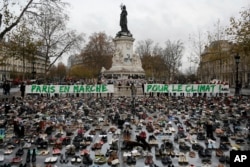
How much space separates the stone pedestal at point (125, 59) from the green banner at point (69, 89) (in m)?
18.2

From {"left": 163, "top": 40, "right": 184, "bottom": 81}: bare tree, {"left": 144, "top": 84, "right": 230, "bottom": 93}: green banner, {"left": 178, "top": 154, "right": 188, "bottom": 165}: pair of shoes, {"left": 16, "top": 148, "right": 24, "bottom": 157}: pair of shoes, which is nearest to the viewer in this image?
{"left": 178, "top": 154, "right": 188, "bottom": 165}: pair of shoes

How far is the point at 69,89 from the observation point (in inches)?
1093

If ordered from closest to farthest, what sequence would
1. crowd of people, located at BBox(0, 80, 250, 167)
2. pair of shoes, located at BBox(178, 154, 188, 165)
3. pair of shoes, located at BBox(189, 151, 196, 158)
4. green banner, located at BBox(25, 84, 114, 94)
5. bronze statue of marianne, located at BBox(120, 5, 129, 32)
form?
pair of shoes, located at BBox(178, 154, 188, 165) < crowd of people, located at BBox(0, 80, 250, 167) < pair of shoes, located at BBox(189, 151, 196, 158) < green banner, located at BBox(25, 84, 114, 94) < bronze statue of marianne, located at BBox(120, 5, 129, 32)

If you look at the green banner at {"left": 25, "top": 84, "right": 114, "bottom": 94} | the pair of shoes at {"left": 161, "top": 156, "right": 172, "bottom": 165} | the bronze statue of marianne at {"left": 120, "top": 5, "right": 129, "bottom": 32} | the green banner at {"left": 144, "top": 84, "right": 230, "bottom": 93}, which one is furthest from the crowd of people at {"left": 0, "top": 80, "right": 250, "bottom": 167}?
the bronze statue of marianne at {"left": 120, "top": 5, "right": 129, "bottom": 32}

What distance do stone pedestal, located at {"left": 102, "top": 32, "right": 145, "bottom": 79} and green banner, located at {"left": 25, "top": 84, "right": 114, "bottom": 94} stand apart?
18.2m

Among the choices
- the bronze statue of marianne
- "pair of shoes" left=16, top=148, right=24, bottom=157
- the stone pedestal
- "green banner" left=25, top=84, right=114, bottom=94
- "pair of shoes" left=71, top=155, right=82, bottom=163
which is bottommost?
"pair of shoes" left=71, top=155, right=82, bottom=163

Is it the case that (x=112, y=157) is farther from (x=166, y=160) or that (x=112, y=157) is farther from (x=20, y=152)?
(x=20, y=152)

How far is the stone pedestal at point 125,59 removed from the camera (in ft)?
152

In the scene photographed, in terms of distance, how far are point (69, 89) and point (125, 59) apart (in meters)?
20.2

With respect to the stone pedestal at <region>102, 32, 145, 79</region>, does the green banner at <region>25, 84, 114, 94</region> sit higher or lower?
lower

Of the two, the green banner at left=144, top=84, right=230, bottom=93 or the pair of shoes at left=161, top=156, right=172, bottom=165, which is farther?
the green banner at left=144, top=84, right=230, bottom=93

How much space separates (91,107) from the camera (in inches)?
Result: 848

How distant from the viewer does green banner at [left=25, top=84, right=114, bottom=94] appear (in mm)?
27156

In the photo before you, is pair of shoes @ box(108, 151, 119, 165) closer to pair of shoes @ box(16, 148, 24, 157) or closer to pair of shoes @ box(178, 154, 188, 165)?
pair of shoes @ box(178, 154, 188, 165)
